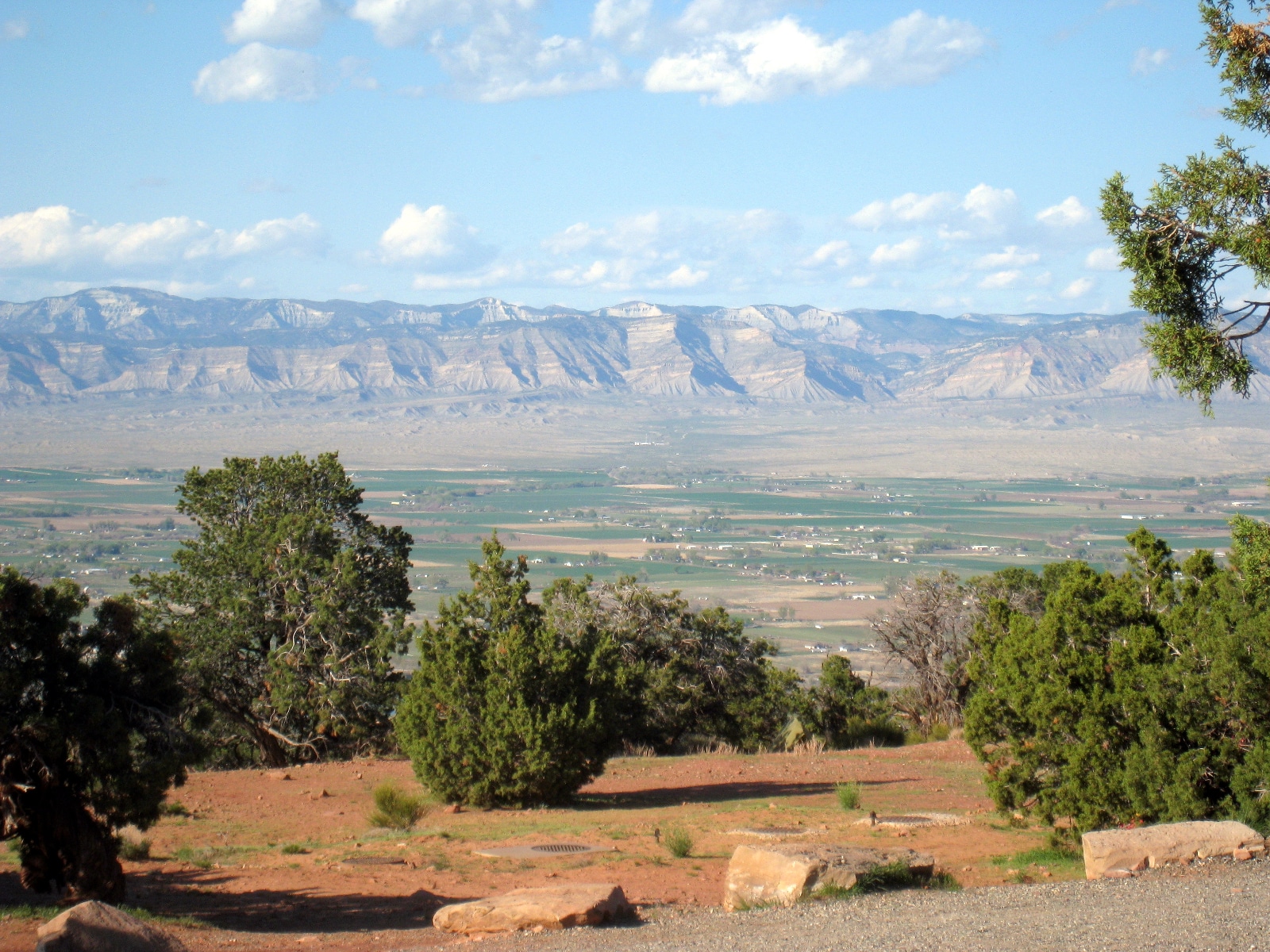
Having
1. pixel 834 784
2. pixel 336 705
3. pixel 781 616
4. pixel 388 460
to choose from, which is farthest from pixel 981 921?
pixel 388 460

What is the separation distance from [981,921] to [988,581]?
20228 mm

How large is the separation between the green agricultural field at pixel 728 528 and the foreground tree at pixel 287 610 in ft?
97.8

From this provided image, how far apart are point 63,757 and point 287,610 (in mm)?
12969

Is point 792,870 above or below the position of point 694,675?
above

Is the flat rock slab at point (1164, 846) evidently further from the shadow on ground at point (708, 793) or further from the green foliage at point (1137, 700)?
the shadow on ground at point (708, 793)

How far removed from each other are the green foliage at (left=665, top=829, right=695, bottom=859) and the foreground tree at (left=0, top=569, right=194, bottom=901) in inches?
194

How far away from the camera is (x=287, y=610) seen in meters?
23.3

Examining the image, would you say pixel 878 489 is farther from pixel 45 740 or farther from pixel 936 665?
pixel 45 740

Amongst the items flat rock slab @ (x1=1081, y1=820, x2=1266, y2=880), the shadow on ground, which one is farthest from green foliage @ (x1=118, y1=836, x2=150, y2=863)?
flat rock slab @ (x1=1081, y1=820, x2=1266, y2=880)

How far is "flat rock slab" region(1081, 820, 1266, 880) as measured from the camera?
32.2 feet

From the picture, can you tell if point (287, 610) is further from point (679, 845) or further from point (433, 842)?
point (679, 845)

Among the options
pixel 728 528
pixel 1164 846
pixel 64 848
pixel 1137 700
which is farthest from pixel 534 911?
pixel 728 528

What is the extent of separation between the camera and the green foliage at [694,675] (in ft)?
85.3

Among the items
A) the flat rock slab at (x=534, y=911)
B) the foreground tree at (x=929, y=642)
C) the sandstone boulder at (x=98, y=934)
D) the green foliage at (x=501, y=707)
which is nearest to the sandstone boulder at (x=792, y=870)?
the flat rock slab at (x=534, y=911)
